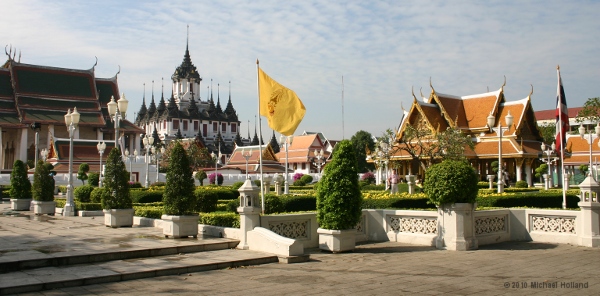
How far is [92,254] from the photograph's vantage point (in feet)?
35.4

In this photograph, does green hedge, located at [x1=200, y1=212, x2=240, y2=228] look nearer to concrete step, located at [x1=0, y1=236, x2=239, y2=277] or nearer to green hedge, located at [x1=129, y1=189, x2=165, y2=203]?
concrete step, located at [x1=0, y1=236, x2=239, y2=277]

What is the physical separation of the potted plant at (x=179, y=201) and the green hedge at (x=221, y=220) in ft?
2.24

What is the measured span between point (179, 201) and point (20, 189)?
15.3 meters

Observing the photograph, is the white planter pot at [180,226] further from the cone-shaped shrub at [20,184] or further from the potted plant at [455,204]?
the cone-shaped shrub at [20,184]

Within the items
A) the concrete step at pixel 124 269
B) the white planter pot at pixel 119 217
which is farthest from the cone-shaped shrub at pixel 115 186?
the concrete step at pixel 124 269

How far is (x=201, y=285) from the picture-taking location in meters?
8.95

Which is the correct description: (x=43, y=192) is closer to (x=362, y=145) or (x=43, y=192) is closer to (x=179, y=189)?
(x=179, y=189)

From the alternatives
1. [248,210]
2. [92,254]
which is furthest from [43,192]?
[248,210]

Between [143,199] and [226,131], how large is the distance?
9687 centimetres

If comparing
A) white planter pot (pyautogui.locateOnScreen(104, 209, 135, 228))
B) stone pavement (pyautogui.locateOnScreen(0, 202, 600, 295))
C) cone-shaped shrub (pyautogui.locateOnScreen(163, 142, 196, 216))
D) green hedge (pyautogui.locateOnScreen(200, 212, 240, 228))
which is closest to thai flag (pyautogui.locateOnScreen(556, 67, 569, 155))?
stone pavement (pyautogui.locateOnScreen(0, 202, 600, 295))

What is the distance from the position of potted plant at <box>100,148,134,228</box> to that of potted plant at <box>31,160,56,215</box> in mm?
6395

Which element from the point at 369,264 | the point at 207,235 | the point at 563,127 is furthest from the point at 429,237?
the point at 563,127

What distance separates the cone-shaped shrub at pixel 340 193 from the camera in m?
12.7

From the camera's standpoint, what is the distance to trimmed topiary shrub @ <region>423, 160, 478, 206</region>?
41.9 ft
